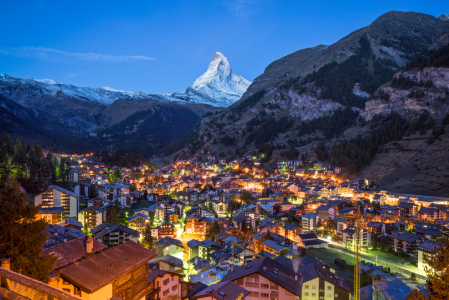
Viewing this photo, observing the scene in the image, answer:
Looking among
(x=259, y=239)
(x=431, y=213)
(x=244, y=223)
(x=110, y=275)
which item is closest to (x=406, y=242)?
(x=431, y=213)

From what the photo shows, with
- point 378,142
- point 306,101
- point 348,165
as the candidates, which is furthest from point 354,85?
point 348,165

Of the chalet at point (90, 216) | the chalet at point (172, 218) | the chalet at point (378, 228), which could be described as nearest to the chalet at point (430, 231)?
the chalet at point (378, 228)

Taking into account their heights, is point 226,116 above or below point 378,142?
above

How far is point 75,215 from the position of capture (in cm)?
3462

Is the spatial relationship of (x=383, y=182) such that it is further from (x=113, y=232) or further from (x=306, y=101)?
(x=306, y=101)

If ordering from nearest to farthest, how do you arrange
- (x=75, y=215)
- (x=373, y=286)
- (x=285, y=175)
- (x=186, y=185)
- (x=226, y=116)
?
1. (x=373, y=286)
2. (x=75, y=215)
3. (x=186, y=185)
4. (x=285, y=175)
5. (x=226, y=116)

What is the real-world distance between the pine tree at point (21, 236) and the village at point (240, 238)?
39 cm

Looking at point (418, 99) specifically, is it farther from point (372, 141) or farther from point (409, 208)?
point (409, 208)

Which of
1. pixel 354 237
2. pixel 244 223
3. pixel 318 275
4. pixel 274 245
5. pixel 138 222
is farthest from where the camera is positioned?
pixel 244 223

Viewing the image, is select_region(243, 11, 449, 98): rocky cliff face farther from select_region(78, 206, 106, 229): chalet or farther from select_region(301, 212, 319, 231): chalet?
select_region(78, 206, 106, 229): chalet

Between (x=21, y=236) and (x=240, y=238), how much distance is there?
94.9 ft

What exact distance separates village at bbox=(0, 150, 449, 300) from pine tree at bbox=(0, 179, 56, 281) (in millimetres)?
389

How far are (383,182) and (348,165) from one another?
10663 millimetres

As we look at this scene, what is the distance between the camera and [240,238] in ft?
113
